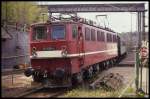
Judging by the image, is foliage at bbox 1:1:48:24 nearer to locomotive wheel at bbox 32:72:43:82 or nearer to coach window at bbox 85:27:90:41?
coach window at bbox 85:27:90:41

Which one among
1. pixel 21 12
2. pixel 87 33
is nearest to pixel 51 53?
pixel 87 33

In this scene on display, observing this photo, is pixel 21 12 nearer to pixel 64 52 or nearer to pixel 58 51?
pixel 58 51

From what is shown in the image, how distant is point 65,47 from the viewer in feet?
61.1

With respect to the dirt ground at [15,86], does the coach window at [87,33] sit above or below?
above

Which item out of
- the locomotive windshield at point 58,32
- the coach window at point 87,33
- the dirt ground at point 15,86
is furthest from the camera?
the coach window at point 87,33

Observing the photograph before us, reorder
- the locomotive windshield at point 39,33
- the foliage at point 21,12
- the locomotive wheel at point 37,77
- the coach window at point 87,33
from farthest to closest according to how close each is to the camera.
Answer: the foliage at point 21,12, the coach window at point 87,33, the locomotive windshield at point 39,33, the locomotive wheel at point 37,77

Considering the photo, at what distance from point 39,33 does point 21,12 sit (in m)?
32.2

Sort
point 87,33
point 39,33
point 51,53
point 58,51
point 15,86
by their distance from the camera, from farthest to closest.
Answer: point 87,33 < point 15,86 < point 39,33 < point 51,53 < point 58,51

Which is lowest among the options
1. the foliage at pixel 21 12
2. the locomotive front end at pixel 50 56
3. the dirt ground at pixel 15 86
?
the dirt ground at pixel 15 86

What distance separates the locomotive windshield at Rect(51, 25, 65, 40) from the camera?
19.0 meters

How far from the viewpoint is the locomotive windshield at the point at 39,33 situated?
19.5m

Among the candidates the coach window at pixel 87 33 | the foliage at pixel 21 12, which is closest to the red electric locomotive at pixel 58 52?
the coach window at pixel 87 33

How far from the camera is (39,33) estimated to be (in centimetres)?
1975

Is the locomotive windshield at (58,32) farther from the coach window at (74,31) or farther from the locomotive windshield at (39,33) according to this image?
the coach window at (74,31)
